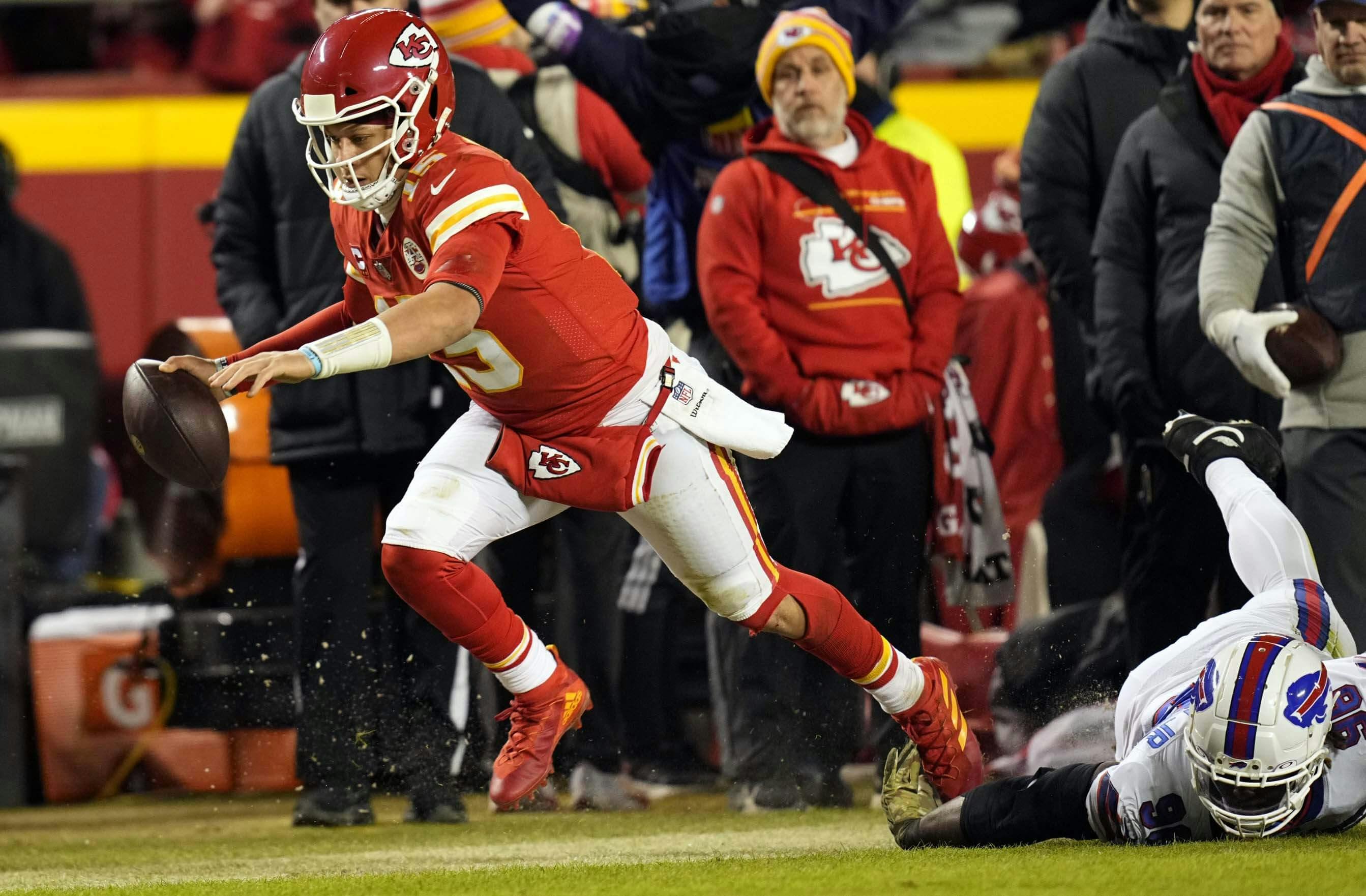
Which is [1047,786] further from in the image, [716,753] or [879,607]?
[716,753]

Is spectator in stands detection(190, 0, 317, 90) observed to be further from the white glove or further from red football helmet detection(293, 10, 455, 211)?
the white glove

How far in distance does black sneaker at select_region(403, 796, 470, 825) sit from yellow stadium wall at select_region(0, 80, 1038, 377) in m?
4.93

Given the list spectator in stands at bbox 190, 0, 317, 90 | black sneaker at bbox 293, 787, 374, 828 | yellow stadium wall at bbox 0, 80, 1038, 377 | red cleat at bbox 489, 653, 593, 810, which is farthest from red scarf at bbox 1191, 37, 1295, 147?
spectator in stands at bbox 190, 0, 317, 90

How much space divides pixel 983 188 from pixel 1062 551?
3815mm

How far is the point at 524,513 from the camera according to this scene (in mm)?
4945

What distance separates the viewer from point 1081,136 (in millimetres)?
6410

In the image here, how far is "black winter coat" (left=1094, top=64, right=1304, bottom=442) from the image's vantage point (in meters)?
5.86

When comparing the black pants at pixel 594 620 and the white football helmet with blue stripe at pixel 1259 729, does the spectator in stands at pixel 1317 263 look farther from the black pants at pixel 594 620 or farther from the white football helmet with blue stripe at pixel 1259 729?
the black pants at pixel 594 620

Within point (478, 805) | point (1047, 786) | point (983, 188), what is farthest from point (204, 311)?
point (1047, 786)

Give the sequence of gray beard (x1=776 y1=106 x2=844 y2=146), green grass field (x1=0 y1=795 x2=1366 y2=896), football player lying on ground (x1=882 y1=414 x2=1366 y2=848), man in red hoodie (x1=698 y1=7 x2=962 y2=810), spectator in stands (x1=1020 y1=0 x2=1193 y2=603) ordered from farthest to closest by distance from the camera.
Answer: spectator in stands (x1=1020 y1=0 x2=1193 y2=603) → gray beard (x1=776 y1=106 x2=844 y2=146) → man in red hoodie (x1=698 y1=7 x2=962 y2=810) → football player lying on ground (x1=882 y1=414 x2=1366 y2=848) → green grass field (x1=0 y1=795 x2=1366 y2=896)

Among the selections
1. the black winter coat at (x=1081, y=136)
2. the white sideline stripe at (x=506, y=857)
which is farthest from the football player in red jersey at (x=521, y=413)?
the black winter coat at (x=1081, y=136)

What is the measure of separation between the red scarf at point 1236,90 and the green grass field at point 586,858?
2.34m

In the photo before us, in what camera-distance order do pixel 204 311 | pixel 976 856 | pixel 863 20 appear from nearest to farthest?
pixel 976 856, pixel 863 20, pixel 204 311

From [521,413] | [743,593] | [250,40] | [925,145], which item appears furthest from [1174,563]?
[250,40]
